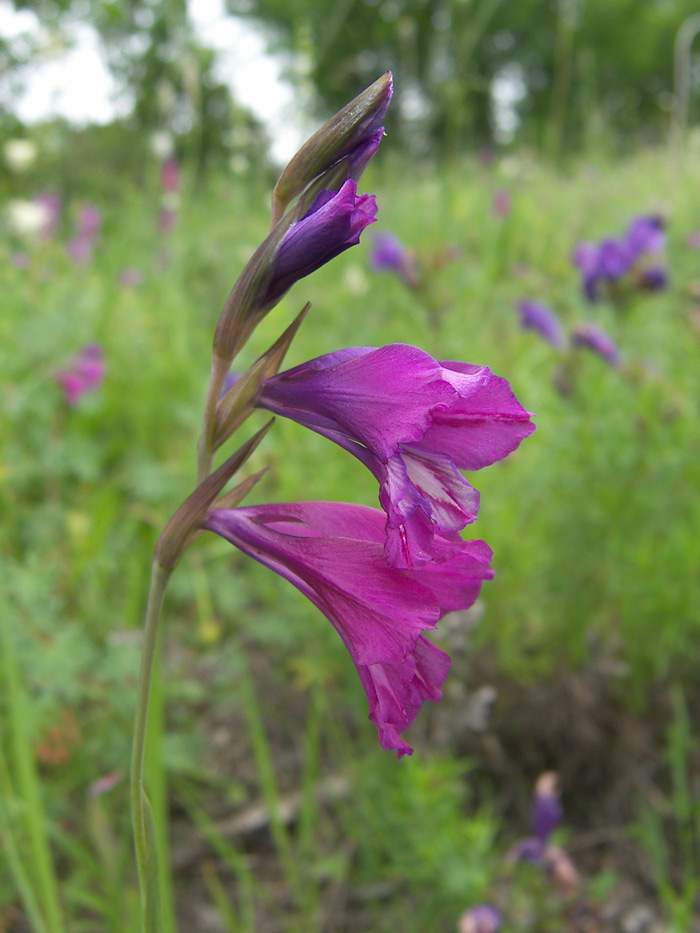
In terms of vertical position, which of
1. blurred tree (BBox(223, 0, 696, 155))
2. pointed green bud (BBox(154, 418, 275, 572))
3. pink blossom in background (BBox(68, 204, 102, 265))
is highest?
blurred tree (BBox(223, 0, 696, 155))

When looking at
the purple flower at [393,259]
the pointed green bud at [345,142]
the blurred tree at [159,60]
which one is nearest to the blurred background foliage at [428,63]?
the blurred tree at [159,60]

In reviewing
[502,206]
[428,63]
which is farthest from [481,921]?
[428,63]

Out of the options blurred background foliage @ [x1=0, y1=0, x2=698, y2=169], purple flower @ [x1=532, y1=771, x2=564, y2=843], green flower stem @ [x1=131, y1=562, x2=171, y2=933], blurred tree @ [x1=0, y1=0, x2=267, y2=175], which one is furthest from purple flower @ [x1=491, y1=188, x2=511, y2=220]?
green flower stem @ [x1=131, y1=562, x2=171, y2=933]

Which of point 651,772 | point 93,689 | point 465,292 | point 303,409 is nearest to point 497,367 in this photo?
point 465,292

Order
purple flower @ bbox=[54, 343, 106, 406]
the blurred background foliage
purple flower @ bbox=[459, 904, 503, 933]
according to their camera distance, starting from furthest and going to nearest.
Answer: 1. the blurred background foliage
2. purple flower @ bbox=[54, 343, 106, 406]
3. purple flower @ bbox=[459, 904, 503, 933]

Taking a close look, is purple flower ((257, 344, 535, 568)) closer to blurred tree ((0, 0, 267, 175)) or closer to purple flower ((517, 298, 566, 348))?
purple flower ((517, 298, 566, 348))
